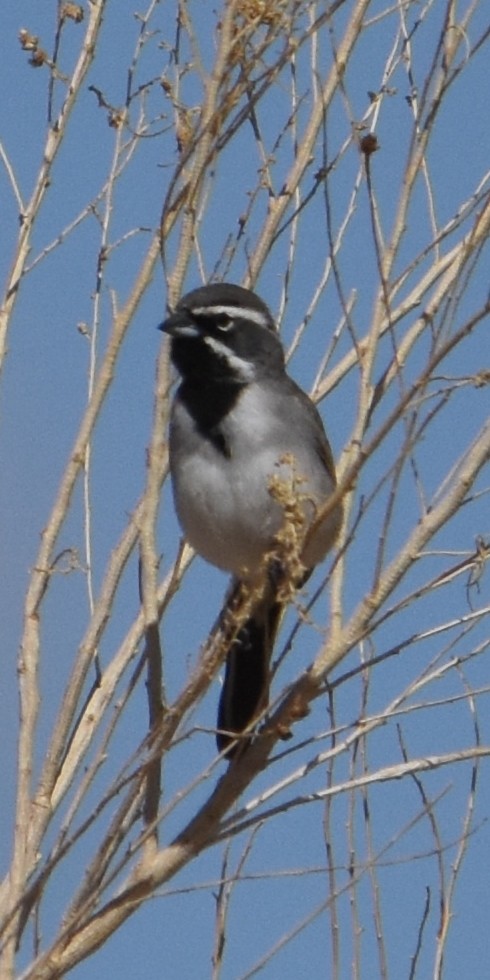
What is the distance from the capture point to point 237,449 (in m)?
4.90

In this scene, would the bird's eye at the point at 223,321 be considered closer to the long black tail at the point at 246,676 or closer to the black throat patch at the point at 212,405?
the black throat patch at the point at 212,405

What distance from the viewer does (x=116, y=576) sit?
12.1 ft

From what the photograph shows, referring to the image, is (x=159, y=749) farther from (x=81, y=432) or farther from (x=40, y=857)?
(x=81, y=432)

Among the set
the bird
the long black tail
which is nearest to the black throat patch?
the bird

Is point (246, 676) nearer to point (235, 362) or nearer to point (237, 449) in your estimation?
Result: point (237, 449)

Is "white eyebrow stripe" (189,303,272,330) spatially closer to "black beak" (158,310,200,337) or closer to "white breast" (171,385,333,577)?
"black beak" (158,310,200,337)

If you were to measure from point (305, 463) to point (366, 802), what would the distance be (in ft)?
3.82

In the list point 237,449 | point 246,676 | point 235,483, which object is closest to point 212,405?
point 237,449

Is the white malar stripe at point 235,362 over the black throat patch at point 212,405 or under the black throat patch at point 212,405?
over

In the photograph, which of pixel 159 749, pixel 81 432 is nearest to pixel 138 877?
pixel 159 749

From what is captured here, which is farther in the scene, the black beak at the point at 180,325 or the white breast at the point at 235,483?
the white breast at the point at 235,483

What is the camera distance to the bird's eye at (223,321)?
491cm

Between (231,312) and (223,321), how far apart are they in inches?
1.8

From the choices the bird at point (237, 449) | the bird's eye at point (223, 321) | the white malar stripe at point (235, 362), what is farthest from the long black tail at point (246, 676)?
the bird's eye at point (223, 321)
